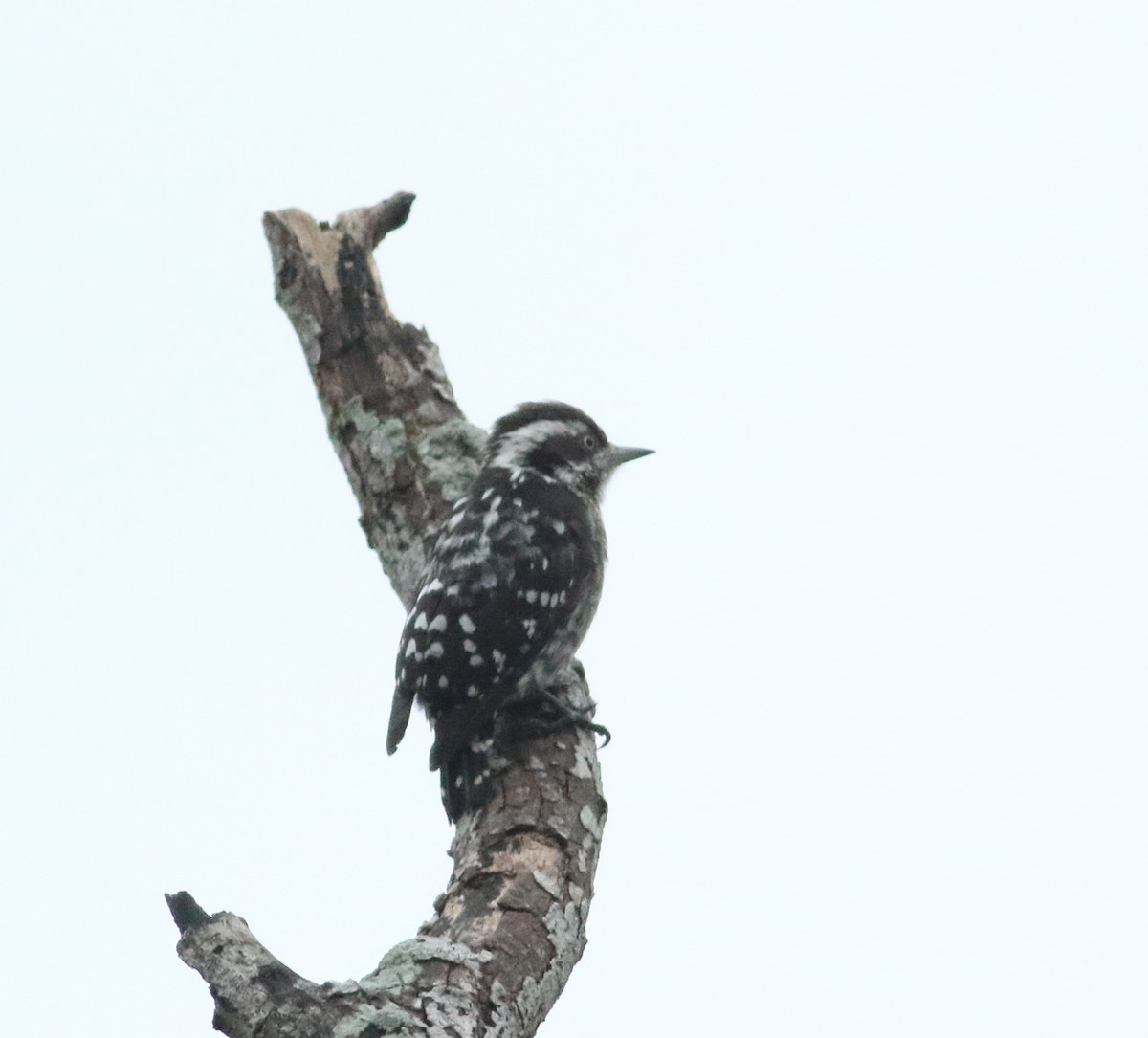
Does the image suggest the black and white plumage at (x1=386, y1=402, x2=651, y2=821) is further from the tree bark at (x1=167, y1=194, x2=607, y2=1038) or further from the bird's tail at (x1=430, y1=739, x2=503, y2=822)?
the tree bark at (x1=167, y1=194, x2=607, y2=1038)

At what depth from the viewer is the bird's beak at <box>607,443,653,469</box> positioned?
6.60 meters

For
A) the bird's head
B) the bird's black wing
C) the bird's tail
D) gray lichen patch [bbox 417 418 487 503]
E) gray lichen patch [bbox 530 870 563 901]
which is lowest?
gray lichen patch [bbox 530 870 563 901]

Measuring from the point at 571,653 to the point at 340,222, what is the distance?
211 cm

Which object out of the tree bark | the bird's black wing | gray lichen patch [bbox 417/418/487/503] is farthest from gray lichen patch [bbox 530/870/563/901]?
gray lichen patch [bbox 417/418/487/503]

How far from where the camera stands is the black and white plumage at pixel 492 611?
4.97m

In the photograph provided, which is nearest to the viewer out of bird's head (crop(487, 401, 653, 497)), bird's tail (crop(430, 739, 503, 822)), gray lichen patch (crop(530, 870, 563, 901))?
gray lichen patch (crop(530, 870, 563, 901))

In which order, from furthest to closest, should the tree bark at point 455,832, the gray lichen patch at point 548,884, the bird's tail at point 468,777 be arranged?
the bird's tail at point 468,777 → the gray lichen patch at point 548,884 → the tree bark at point 455,832

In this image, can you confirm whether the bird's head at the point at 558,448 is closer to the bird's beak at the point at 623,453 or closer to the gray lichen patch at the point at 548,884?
the bird's beak at the point at 623,453

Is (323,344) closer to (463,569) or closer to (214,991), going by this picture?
(463,569)

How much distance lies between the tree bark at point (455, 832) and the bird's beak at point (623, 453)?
626 mm

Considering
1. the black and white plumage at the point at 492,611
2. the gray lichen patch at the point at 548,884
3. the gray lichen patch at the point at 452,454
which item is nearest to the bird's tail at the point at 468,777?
the black and white plumage at the point at 492,611

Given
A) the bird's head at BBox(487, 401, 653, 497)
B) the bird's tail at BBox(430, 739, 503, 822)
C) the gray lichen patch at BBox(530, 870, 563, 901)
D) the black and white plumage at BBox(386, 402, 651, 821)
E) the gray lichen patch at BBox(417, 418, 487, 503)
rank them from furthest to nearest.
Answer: the bird's head at BBox(487, 401, 653, 497)
the gray lichen patch at BBox(417, 418, 487, 503)
the black and white plumage at BBox(386, 402, 651, 821)
the bird's tail at BBox(430, 739, 503, 822)
the gray lichen patch at BBox(530, 870, 563, 901)

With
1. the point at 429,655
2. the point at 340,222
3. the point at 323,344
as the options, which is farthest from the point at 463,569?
the point at 340,222

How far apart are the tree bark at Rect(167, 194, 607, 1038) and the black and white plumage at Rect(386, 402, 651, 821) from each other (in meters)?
0.16
